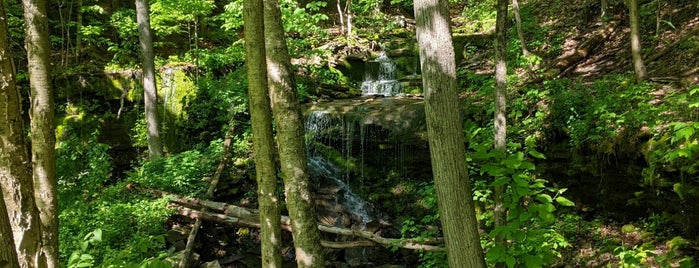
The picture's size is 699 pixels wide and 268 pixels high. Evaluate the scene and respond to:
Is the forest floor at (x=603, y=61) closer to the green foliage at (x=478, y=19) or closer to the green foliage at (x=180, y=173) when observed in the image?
the green foliage at (x=478, y=19)

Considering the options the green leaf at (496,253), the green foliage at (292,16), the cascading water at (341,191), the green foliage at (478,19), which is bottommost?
the cascading water at (341,191)

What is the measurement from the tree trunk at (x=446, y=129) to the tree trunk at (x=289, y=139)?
151 centimetres

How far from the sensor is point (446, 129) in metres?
2.96

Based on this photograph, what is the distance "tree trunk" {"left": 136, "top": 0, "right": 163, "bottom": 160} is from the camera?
9.43 meters

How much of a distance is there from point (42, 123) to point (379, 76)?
36.7 ft

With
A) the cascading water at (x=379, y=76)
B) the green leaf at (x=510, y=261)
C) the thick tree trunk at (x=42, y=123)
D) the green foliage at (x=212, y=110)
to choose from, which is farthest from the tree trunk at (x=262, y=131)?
the cascading water at (x=379, y=76)

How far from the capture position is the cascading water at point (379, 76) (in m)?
13.0

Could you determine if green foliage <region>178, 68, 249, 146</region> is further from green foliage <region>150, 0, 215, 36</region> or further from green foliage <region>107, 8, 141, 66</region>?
green foliage <region>107, 8, 141, 66</region>

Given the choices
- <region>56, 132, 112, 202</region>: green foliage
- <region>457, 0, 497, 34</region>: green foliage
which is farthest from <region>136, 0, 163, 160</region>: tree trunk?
<region>457, 0, 497, 34</region>: green foliage

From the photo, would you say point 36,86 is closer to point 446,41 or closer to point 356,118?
point 446,41

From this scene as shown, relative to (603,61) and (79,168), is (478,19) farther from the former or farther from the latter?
(79,168)

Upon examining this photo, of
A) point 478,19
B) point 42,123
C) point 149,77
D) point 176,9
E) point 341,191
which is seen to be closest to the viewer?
point 42,123

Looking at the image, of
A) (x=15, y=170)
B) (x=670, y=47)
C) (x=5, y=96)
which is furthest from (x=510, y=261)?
(x=670, y=47)

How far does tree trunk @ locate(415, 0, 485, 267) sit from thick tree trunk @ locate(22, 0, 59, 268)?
9.58ft
